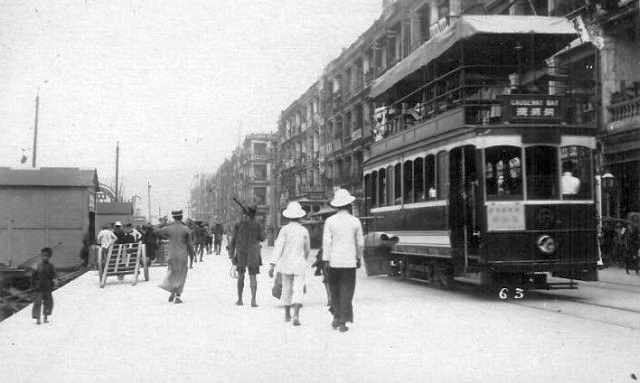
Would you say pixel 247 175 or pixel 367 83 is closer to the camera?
pixel 367 83

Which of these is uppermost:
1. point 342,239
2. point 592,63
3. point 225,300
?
point 592,63

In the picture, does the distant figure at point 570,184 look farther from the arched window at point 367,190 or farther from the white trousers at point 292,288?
the arched window at point 367,190

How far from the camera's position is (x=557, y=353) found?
666 cm

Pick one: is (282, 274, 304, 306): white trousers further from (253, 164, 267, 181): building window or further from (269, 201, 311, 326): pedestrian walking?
(253, 164, 267, 181): building window

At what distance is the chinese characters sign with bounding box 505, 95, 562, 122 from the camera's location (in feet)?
38.3

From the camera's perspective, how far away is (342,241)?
8.69m

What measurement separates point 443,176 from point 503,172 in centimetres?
141

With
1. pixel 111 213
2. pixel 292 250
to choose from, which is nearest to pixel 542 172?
pixel 292 250

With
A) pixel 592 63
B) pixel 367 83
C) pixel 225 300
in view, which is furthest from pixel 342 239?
pixel 367 83

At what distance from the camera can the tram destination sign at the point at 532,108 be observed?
11672 millimetres

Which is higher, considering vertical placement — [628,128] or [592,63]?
[592,63]

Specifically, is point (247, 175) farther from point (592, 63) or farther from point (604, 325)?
point (604, 325)

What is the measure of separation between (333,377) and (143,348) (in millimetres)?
2586

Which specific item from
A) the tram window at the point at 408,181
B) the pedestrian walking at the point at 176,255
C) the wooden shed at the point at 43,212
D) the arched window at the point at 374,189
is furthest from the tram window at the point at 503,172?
the wooden shed at the point at 43,212
